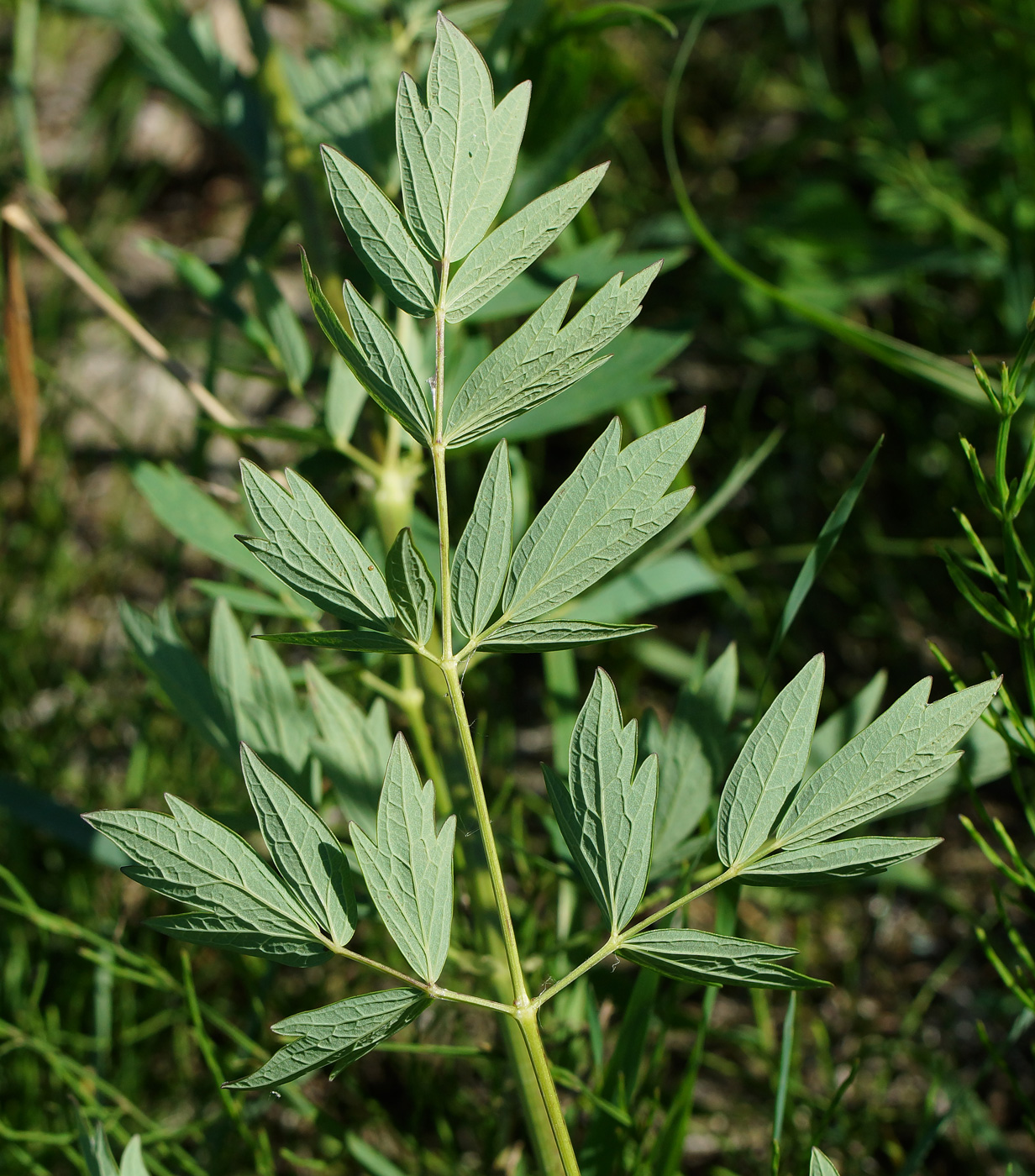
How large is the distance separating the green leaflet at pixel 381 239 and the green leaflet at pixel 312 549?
0.38 feet

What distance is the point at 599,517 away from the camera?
523mm

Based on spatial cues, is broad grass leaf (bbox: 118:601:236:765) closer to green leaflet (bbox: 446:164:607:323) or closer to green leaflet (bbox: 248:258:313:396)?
green leaflet (bbox: 248:258:313:396)

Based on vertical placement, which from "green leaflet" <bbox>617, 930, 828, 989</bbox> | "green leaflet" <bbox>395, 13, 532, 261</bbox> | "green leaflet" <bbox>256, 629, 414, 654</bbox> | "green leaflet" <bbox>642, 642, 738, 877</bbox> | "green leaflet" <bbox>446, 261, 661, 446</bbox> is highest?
"green leaflet" <bbox>395, 13, 532, 261</bbox>

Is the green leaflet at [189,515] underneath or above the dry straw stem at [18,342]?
underneath

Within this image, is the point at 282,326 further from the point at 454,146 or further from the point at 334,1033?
the point at 334,1033

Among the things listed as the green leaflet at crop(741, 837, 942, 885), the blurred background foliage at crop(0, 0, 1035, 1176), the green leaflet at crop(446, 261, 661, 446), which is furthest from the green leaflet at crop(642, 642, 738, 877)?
the green leaflet at crop(446, 261, 661, 446)

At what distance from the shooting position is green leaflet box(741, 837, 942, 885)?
497 millimetres

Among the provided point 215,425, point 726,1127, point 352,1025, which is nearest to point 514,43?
point 215,425

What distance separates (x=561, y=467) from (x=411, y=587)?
1059mm

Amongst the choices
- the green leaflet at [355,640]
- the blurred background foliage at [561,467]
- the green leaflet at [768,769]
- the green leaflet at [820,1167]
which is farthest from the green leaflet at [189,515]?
the green leaflet at [820,1167]

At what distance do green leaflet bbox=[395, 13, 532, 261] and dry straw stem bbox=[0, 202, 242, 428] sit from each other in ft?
1.32

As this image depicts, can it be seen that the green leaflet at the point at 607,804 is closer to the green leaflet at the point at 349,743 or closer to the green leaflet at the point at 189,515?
the green leaflet at the point at 349,743

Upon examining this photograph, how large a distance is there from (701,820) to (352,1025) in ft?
1.31

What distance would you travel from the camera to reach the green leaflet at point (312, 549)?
49 cm
